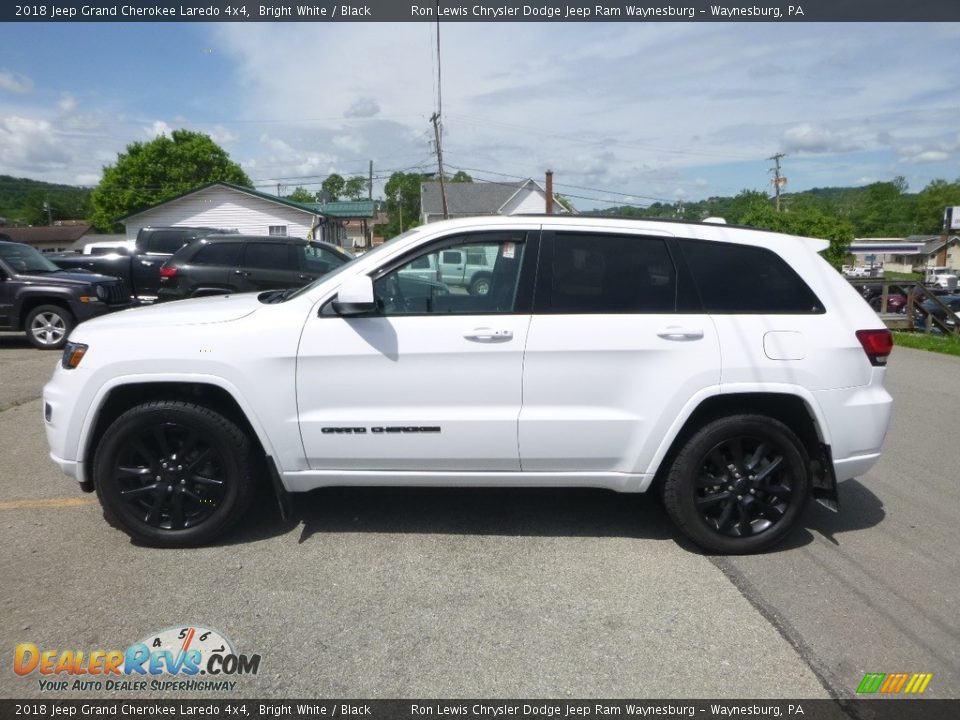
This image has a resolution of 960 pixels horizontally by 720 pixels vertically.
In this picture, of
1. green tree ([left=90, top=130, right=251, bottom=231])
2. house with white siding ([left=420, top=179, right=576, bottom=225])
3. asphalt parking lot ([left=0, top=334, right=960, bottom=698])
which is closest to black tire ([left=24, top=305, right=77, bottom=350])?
asphalt parking lot ([left=0, top=334, right=960, bottom=698])

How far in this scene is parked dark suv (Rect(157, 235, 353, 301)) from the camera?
40.1ft

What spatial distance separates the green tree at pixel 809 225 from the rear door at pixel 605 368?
40323 millimetres

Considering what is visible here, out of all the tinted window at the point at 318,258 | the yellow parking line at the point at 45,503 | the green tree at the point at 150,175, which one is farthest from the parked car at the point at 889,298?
the green tree at the point at 150,175

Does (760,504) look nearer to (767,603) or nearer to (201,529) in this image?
(767,603)

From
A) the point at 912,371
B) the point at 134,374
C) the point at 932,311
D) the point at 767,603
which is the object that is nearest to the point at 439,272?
the point at 134,374

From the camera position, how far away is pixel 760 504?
388cm

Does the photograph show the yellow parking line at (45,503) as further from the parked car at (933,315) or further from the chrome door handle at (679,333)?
the parked car at (933,315)

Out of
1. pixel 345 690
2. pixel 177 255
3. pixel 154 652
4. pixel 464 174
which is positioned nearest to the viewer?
pixel 345 690

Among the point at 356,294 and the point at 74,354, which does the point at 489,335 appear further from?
the point at 74,354

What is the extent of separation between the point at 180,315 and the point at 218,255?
9.37 metres

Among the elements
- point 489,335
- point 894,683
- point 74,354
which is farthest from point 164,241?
point 894,683

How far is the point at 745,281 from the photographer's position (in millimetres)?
3906

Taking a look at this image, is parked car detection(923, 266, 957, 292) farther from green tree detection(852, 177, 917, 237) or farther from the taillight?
green tree detection(852, 177, 917, 237)

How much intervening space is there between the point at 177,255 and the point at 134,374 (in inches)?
379
